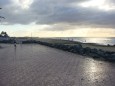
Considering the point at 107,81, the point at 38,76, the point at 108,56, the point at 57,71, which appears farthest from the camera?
the point at 108,56

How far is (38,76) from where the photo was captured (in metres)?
22.0

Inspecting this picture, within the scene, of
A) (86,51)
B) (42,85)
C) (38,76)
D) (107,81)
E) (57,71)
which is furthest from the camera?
(86,51)

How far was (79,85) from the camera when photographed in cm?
1873

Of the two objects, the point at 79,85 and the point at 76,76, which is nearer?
the point at 79,85

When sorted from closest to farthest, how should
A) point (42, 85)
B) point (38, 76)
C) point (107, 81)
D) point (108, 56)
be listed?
point (42, 85)
point (107, 81)
point (38, 76)
point (108, 56)

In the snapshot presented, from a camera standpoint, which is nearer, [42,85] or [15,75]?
[42,85]

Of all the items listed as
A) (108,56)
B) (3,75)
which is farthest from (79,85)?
(108,56)

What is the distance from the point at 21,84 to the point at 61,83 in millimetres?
2694

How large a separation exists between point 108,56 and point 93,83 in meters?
16.1

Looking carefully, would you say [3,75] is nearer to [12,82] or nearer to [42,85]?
[12,82]

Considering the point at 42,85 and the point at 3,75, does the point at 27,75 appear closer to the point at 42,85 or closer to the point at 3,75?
the point at 3,75

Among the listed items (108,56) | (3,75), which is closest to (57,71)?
(3,75)

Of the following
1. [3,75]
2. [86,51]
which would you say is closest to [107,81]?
[3,75]

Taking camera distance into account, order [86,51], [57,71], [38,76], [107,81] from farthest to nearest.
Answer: [86,51] → [57,71] → [38,76] → [107,81]
